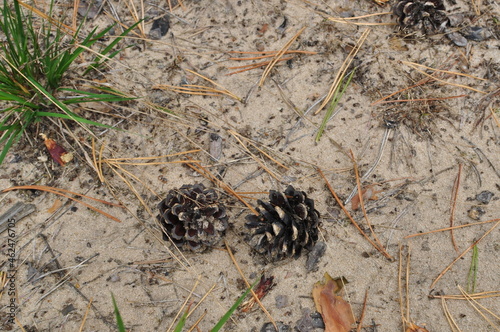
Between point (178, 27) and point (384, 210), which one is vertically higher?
point (178, 27)

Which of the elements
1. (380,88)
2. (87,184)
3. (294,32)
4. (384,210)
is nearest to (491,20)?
(380,88)

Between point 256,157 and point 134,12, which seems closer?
point 256,157

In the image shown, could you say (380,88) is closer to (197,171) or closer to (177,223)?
(197,171)

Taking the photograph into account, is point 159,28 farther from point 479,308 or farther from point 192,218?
point 479,308

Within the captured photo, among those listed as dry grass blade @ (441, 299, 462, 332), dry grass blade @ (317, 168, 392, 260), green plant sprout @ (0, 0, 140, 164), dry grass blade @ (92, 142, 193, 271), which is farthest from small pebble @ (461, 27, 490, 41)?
dry grass blade @ (92, 142, 193, 271)

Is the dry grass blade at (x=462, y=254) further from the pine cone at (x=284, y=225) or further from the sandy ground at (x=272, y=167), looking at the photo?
the pine cone at (x=284, y=225)

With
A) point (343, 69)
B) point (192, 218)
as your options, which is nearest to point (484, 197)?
point (343, 69)
